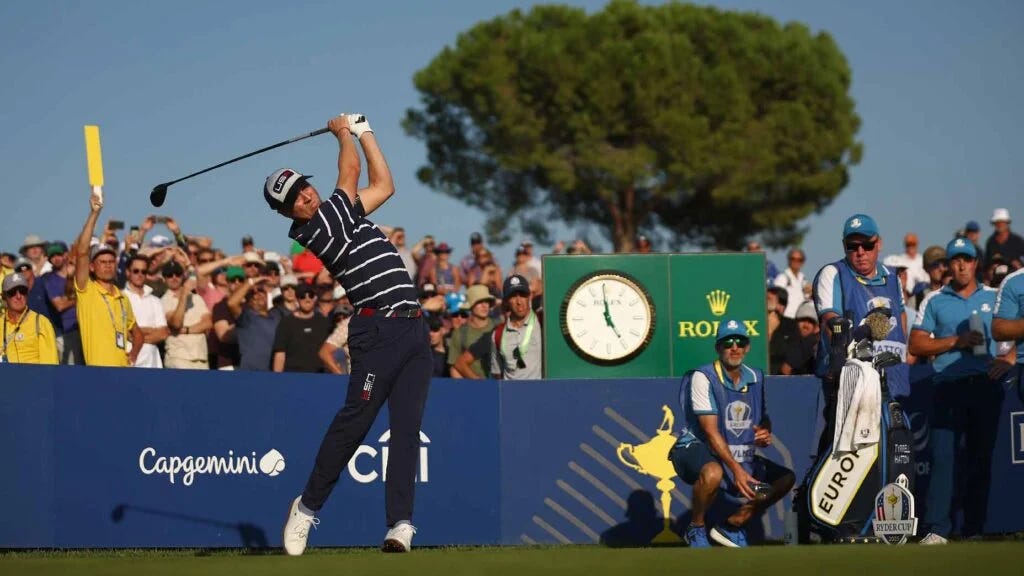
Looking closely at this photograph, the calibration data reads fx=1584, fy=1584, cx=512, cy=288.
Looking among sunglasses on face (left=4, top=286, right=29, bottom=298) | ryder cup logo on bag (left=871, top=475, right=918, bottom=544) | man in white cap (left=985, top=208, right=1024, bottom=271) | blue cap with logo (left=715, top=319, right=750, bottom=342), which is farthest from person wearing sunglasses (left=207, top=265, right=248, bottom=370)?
man in white cap (left=985, top=208, right=1024, bottom=271)

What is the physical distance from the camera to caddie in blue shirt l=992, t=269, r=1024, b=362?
10672mm

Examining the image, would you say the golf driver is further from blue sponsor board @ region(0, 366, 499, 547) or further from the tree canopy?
the tree canopy

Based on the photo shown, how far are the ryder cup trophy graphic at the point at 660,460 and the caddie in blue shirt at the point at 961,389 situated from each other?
6.36 ft

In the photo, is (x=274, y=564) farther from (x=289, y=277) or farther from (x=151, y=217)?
(x=151, y=217)

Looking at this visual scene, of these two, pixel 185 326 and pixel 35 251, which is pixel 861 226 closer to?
pixel 185 326

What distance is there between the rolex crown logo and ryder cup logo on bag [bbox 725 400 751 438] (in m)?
1.99

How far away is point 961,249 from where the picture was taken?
1200 centimetres

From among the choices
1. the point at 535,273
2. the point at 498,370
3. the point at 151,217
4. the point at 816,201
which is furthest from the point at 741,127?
the point at 498,370

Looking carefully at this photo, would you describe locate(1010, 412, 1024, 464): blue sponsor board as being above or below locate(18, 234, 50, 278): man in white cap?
below

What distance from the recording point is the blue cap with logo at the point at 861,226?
386 inches

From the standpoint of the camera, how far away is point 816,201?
4447 centimetres

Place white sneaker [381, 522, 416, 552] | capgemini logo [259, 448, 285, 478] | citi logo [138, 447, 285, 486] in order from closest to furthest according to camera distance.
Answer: white sneaker [381, 522, 416, 552] < citi logo [138, 447, 285, 486] < capgemini logo [259, 448, 285, 478]

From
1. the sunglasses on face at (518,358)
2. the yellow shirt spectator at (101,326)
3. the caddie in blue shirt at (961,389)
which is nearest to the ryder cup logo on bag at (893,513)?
the caddie in blue shirt at (961,389)

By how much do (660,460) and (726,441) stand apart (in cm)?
145
